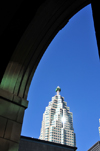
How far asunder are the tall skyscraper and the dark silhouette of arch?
16946 cm

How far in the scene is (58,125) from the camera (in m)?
178

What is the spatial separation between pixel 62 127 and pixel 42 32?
596 ft

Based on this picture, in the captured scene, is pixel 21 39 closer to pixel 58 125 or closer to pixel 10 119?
pixel 10 119

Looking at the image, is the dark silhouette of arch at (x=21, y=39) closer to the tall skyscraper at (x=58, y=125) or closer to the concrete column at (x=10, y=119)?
the concrete column at (x=10, y=119)

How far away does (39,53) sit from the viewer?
7801mm

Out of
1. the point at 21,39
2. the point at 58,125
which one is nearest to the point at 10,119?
the point at 21,39

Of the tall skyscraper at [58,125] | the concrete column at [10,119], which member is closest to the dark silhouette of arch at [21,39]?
the concrete column at [10,119]

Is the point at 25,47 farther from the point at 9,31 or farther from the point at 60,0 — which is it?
the point at 60,0

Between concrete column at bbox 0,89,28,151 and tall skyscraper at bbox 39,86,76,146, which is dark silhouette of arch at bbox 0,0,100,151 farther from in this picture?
tall skyscraper at bbox 39,86,76,146

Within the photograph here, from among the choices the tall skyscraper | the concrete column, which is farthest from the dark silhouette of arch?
the tall skyscraper

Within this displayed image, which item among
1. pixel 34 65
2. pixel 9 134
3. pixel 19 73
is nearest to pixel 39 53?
pixel 34 65

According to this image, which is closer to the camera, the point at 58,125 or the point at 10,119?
the point at 10,119

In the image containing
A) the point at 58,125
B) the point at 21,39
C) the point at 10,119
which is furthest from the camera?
the point at 58,125

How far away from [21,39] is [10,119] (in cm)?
323
